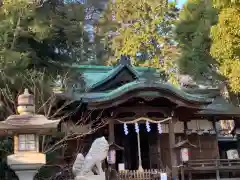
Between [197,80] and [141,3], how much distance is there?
1002 cm

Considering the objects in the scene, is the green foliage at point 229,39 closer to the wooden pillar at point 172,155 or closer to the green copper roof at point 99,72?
the wooden pillar at point 172,155

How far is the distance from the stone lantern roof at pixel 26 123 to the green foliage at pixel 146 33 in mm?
16757

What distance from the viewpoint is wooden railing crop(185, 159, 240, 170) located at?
49.1 feet

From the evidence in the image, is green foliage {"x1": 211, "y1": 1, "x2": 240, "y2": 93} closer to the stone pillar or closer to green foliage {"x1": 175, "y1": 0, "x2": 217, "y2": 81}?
green foliage {"x1": 175, "y1": 0, "x2": 217, "y2": 81}

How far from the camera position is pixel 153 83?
13695 mm

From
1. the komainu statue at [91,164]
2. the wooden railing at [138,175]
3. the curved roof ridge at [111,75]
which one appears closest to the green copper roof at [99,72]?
the curved roof ridge at [111,75]

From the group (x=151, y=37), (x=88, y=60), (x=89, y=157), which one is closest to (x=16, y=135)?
(x=89, y=157)

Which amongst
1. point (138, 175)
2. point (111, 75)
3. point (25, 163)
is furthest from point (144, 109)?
point (25, 163)

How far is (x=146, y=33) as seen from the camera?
2669 centimetres

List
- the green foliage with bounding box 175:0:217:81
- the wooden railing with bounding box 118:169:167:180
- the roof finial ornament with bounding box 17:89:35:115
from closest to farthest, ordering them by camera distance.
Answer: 1. the roof finial ornament with bounding box 17:89:35:115
2. the wooden railing with bounding box 118:169:167:180
3. the green foliage with bounding box 175:0:217:81

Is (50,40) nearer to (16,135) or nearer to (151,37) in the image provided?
(16,135)

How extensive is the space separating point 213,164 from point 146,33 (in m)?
13.5

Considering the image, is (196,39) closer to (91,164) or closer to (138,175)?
(138,175)

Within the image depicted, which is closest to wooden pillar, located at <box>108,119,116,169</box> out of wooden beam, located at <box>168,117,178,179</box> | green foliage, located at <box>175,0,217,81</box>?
wooden beam, located at <box>168,117,178,179</box>
